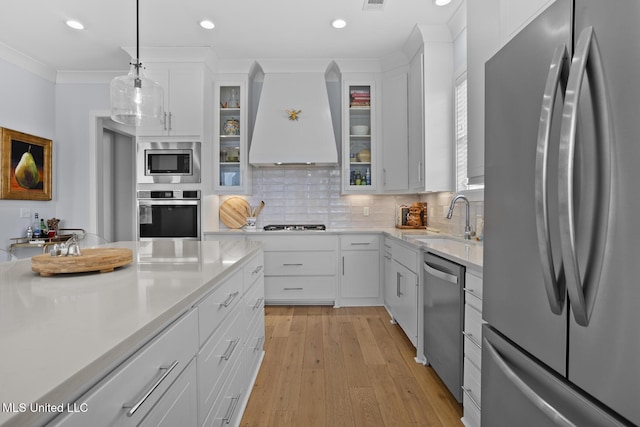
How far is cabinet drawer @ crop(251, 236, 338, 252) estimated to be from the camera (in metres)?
3.80

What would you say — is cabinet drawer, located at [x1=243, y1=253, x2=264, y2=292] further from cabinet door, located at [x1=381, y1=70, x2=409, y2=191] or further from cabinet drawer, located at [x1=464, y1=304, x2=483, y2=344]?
cabinet door, located at [x1=381, y1=70, x2=409, y2=191]

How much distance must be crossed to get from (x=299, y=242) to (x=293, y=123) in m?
1.35

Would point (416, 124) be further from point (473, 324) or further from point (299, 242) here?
point (473, 324)

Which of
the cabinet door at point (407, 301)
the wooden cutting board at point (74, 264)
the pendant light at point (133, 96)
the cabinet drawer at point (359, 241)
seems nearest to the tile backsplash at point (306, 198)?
the cabinet drawer at point (359, 241)

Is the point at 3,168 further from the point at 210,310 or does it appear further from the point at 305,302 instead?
the point at 210,310

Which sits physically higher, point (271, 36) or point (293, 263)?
point (271, 36)

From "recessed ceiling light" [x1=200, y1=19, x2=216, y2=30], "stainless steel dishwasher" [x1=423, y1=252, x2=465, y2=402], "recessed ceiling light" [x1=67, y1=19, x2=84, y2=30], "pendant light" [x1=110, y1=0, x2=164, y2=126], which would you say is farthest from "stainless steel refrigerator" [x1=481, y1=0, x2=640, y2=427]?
"recessed ceiling light" [x1=67, y1=19, x2=84, y2=30]

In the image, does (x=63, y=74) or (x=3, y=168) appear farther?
(x=63, y=74)

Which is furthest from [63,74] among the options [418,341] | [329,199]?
[418,341]

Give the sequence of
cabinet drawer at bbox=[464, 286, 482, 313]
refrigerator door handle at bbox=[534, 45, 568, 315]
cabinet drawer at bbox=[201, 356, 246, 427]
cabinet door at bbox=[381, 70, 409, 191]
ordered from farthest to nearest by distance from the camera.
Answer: cabinet door at bbox=[381, 70, 409, 191] → cabinet drawer at bbox=[464, 286, 482, 313] → cabinet drawer at bbox=[201, 356, 246, 427] → refrigerator door handle at bbox=[534, 45, 568, 315]

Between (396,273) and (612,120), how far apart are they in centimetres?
264

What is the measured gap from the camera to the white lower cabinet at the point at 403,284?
260 cm

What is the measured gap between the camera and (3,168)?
11.6 feet

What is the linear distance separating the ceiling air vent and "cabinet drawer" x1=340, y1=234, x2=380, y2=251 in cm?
216
